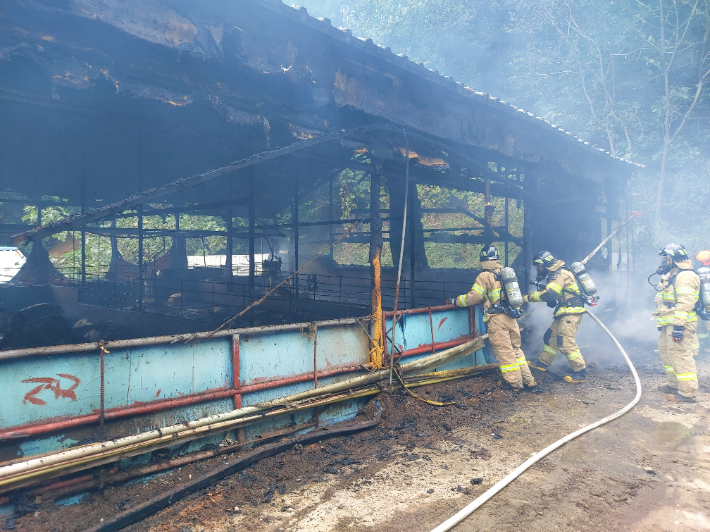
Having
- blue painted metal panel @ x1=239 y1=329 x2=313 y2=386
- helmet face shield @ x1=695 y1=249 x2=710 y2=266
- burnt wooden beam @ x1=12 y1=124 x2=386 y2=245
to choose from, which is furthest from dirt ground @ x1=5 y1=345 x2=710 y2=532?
helmet face shield @ x1=695 y1=249 x2=710 y2=266

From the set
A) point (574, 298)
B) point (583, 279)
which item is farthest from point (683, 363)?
point (583, 279)

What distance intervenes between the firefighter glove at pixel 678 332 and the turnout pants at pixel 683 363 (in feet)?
0.24

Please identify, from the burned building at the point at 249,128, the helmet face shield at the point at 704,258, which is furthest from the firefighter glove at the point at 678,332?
the burned building at the point at 249,128

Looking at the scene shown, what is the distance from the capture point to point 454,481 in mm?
3645

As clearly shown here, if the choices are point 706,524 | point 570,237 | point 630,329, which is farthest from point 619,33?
point 706,524

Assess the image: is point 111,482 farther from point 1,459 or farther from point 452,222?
point 452,222

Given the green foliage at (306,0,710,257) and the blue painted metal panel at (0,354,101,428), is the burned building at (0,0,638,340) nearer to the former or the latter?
the blue painted metal panel at (0,354,101,428)

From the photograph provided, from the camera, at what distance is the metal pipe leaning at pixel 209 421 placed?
2711mm

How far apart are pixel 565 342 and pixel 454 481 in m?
4.34

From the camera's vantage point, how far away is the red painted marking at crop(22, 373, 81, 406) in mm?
2971

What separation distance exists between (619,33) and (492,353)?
1878 cm

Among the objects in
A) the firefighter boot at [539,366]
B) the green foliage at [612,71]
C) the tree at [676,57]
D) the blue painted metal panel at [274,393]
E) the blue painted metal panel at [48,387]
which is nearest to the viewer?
the blue painted metal panel at [48,387]

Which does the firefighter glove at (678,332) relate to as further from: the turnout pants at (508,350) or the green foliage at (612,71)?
the green foliage at (612,71)

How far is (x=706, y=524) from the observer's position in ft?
9.87
